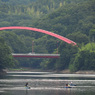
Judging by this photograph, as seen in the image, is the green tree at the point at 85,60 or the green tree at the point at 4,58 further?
the green tree at the point at 85,60

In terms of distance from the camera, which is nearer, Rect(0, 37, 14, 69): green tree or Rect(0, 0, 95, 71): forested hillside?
Rect(0, 37, 14, 69): green tree

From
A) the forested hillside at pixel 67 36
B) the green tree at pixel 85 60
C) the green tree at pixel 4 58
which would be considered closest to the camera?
the green tree at pixel 4 58

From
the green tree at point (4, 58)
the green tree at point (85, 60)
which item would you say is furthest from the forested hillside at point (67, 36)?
the green tree at point (4, 58)

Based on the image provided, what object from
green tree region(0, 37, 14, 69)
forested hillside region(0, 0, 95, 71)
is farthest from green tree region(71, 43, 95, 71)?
green tree region(0, 37, 14, 69)

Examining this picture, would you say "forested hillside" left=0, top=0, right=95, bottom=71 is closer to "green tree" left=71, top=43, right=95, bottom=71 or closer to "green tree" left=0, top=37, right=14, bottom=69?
"green tree" left=71, top=43, right=95, bottom=71

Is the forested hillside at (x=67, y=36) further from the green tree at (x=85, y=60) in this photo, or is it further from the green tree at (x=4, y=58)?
the green tree at (x=4, y=58)

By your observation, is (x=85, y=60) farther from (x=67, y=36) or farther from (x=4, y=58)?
(x=67, y=36)

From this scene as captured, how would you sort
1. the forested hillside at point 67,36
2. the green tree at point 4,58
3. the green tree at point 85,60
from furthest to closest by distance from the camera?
1. the forested hillside at point 67,36
2. the green tree at point 85,60
3. the green tree at point 4,58

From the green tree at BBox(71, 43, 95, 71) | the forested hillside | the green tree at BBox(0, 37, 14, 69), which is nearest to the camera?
the green tree at BBox(0, 37, 14, 69)

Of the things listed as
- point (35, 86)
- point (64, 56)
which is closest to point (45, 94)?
point (35, 86)

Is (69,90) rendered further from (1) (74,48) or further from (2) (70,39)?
(2) (70,39)

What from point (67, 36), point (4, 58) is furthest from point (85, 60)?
point (67, 36)
